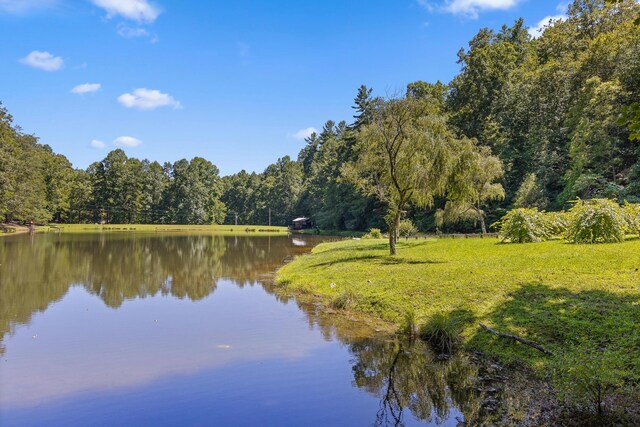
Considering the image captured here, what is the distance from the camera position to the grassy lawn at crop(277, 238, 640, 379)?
9062 mm

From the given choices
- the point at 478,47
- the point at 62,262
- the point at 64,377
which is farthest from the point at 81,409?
the point at 478,47

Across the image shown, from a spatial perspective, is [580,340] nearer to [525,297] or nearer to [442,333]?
[525,297]

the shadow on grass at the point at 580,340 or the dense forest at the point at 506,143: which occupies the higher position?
the dense forest at the point at 506,143

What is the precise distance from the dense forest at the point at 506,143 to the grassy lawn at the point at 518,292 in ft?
14.1

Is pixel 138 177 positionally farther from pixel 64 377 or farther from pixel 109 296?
pixel 64 377

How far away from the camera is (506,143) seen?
5225cm

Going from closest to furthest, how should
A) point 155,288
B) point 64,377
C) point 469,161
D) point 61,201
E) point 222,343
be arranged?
1. point 64,377
2. point 222,343
3. point 155,288
4. point 469,161
5. point 61,201

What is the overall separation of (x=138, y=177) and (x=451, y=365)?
11472 centimetres

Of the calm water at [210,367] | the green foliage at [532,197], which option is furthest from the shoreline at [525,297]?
the green foliage at [532,197]

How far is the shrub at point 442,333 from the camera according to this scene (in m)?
10.5

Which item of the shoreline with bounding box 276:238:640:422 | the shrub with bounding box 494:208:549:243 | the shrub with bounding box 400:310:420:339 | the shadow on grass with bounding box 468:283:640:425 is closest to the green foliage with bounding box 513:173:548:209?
the shrub with bounding box 494:208:549:243

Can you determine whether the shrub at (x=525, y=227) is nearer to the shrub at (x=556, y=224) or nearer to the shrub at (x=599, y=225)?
the shrub at (x=556, y=224)

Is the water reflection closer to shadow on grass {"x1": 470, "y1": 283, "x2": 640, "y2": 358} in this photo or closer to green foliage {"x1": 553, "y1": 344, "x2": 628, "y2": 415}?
green foliage {"x1": 553, "y1": 344, "x2": 628, "y2": 415}

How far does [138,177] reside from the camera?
112m
